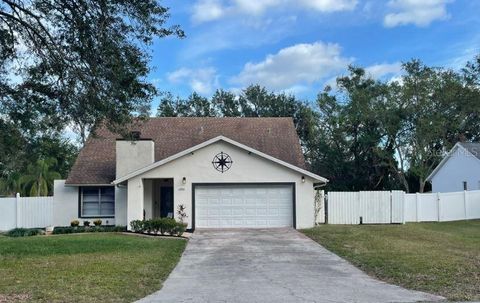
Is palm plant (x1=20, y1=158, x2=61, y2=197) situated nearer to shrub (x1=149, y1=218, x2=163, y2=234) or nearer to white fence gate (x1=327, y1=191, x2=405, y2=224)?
shrub (x1=149, y1=218, x2=163, y2=234)

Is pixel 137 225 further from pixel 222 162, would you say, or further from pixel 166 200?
pixel 222 162

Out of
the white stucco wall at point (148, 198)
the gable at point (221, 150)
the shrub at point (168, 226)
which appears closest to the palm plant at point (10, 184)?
the white stucco wall at point (148, 198)

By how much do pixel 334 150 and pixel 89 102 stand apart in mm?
36228

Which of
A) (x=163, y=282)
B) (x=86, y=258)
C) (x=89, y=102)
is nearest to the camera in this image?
(x=163, y=282)

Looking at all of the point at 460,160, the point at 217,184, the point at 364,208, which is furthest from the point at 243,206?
the point at 460,160

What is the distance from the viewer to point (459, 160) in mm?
37562

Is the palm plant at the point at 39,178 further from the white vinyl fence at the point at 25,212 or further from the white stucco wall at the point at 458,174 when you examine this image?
the white stucco wall at the point at 458,174

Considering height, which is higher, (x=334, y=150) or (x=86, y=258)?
(x=334, y=150)

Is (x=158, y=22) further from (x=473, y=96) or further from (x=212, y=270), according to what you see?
(x=473, y=96)

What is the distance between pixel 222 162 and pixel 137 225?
4.63 meters

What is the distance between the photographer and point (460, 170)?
1480 inches

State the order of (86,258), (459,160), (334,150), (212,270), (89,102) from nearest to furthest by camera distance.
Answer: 1. (89,102)
2. (212,270)
3. (86,258)
4. (459,160)
5. (334,150)

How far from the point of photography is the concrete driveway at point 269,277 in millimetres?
9164

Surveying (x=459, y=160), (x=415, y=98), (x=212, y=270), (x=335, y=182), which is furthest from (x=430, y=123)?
(x=212, y=270)
